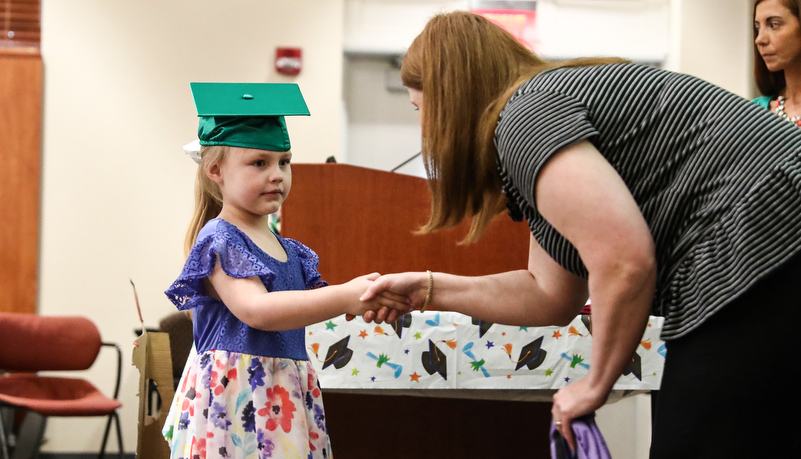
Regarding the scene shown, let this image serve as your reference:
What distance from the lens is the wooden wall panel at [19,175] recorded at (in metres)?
4.44

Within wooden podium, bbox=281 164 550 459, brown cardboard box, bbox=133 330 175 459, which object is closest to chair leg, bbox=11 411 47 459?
wooden podium, bbox=281 164 550 459

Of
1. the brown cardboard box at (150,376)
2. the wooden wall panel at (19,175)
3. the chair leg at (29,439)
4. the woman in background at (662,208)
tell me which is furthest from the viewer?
the wooden wall panel at (19,175)

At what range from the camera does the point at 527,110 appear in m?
1.06

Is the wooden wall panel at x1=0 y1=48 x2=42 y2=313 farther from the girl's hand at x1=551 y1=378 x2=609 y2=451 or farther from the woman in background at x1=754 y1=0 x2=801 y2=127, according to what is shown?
the girl's hand at x1=551 y1=378 x2=609 y2=451

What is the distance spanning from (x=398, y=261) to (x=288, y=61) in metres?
2.37

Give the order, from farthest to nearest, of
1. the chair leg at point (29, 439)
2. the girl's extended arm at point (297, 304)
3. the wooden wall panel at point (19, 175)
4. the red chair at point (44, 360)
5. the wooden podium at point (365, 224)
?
the wooden wall panel at point (19, 175) → the chair leg at point (29, 439) → the red chair at point (44, 360) → the wooden podium at point (365, 224) → the girl's extended arm at point (297, 304)

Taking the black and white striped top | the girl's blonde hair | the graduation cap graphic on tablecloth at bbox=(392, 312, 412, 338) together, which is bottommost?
the graduation cap graphic on tablecloth at bbox=(392, 312, 412, 338)

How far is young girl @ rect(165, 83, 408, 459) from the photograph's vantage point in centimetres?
145

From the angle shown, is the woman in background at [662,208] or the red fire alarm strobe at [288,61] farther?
the red fire alarm strobe at [288,61]

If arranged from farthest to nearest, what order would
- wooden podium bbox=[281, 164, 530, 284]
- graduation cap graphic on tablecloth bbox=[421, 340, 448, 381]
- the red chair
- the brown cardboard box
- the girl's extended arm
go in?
1. the red chair
2. wooden podium bbox=[281, 164, 530, 284]
3. graduation cap graphic on tablecloth bbox=[421, 340, 448, 381]
4. the brown cardboard box
5. the girl's extended arm

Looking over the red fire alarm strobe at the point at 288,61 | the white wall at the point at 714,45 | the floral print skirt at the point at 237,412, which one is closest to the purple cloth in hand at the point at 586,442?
the floral print skirt at the point at 237,412

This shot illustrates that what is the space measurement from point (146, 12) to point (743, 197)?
4301 mm

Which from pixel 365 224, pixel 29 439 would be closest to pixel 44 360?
pixel 29 439

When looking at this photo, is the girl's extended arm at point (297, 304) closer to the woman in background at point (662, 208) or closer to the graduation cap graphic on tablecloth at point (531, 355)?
the woman in background at point (662, 208)
